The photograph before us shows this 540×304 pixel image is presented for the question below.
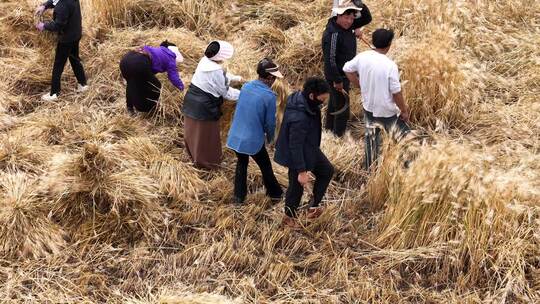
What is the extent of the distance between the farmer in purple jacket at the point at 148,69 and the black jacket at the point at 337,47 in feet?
4.55

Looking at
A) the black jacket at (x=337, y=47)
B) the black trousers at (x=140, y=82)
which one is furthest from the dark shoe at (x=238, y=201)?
the black trousers at (x=140, y=82)

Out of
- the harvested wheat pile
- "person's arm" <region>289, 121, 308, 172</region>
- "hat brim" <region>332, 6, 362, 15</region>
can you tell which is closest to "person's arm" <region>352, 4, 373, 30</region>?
"hat brim" <region>332, 6, 362, 15</region>

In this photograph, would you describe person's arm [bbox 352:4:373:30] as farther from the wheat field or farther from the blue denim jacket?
the blue denim jacket

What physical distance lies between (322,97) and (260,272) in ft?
4.02

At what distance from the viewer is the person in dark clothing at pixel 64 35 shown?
5.64 m

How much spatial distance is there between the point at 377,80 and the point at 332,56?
645mm

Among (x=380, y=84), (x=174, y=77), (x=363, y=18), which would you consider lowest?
(x=174, y=77)

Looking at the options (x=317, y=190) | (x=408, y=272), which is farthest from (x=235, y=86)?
(x=408, y=272)

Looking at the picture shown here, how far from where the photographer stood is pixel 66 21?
18.6ft

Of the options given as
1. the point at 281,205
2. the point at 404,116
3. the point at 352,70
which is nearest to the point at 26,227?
the point at 281,205

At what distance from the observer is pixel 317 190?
4.23m

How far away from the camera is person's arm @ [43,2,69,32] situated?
5609 millimetres

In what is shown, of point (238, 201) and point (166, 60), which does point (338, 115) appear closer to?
point (238, 201)

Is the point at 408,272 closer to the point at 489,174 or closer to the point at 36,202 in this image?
the point at 489,174
